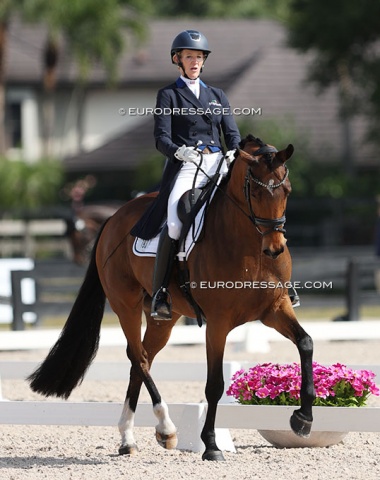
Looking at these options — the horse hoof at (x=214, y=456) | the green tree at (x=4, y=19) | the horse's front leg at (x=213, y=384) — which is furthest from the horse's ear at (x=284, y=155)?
the green tree at (x=4, y=19)

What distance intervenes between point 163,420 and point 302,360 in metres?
1.04

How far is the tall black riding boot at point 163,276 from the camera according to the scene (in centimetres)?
720

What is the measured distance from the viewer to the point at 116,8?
35375 mm

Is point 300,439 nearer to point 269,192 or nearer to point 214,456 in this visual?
point 214,456

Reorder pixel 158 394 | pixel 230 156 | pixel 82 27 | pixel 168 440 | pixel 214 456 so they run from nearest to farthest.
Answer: pixel 214 456, pixel 230 156, pixel 168 440, pixel 158 394, pixel 82 27

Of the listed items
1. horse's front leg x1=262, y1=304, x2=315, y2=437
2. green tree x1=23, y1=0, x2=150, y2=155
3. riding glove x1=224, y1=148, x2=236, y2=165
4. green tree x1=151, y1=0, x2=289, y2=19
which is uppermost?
green tree x1=151, y1=0, x2=289, y2=19

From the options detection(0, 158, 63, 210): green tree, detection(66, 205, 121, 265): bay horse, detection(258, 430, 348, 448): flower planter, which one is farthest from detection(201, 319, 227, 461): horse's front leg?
detection(0, 158, 63, 210): green tree

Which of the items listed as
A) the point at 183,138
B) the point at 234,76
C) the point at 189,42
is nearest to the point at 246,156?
the point at 183,138

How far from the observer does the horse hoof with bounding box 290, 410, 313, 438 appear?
6660 mm

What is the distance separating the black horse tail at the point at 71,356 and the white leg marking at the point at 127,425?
49 centimetres

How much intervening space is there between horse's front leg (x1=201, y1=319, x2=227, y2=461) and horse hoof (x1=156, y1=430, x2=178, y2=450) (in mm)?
276

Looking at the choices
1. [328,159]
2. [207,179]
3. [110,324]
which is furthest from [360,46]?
[207,179]

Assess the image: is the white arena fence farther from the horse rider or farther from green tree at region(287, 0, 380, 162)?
green tree at region(287, 0, 380, 162)

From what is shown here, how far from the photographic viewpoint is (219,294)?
6793 millimetres
